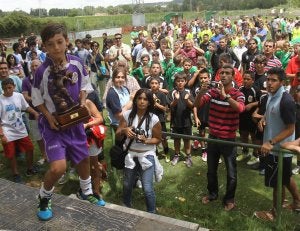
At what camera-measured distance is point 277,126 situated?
15.3 ft

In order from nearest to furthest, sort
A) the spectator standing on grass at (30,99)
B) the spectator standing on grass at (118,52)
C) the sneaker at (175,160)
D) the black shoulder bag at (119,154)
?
the black shoulder bag at (119,154)
the spectator standing on grass at (30,99)
the sneaker at (175,160)
the spectator standing on grass at (118,52)

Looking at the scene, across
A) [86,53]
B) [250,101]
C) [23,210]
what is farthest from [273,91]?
[86,53]

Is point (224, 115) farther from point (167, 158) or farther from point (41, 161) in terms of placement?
point (41, 161)

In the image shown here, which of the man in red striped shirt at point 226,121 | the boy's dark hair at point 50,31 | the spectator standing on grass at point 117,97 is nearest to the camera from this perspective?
the boy's dark hair at point 50,31

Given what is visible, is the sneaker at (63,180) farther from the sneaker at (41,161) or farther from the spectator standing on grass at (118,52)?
the spectator standing on grass at (118,52)

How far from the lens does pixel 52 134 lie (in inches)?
144

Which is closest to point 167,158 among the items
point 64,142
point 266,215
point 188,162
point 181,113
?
point 188,162

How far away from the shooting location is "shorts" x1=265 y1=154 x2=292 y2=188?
467 cm

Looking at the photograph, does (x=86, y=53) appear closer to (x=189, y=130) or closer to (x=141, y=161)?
(x=189, y=130)

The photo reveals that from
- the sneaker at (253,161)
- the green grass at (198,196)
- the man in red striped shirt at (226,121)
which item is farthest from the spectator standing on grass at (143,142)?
the sneaker at (253,161)

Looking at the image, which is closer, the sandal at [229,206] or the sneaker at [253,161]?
the sandal at [229,206]

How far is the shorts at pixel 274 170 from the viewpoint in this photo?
4.67 m

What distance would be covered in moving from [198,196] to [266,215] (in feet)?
3.59

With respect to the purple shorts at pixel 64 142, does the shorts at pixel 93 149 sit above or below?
below
